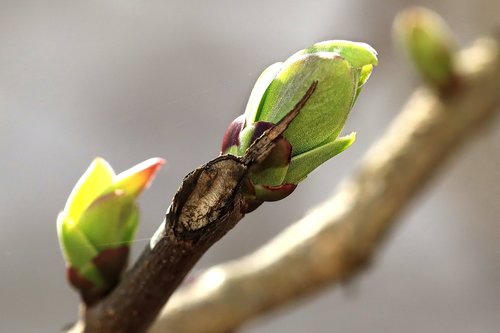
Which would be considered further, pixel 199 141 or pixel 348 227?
pixel 199 141

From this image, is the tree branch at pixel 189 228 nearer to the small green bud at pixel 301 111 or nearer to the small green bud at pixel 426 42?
the small green bud at pixel 301 111

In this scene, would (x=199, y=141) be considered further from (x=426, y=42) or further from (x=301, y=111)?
(x=301, y=111)

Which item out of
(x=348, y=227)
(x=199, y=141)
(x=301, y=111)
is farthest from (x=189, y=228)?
(x=199, y=141)

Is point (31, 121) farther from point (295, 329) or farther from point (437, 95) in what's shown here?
point (295, 329)

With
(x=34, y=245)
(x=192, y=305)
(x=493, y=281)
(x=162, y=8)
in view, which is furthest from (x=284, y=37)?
Answer: (x=493, y=281)

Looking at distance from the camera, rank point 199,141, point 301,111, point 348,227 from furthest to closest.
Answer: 1. point 199,141
2. point 348,227
3. point 301,111
